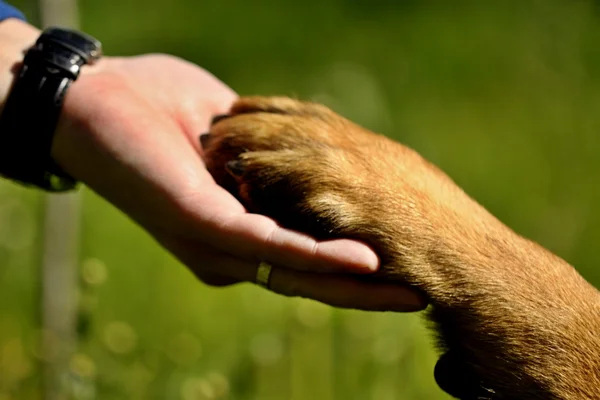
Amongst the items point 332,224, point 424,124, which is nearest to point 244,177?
point 332,224

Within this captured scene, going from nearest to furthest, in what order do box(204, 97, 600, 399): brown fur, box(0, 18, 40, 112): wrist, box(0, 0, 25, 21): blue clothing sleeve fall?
box(204, 97, 600, 399): brown fur, box(0, 18, 40, 112): wrist, box(0, 0, 25, 21): blue clothing sleeve

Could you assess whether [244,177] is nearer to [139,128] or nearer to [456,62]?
[139,128]

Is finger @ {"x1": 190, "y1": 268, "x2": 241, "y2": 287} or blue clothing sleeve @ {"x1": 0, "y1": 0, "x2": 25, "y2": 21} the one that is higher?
blue clothing sleeve @ {"x1": 0, "y1": 0, "x2": 25, "y2": 21}

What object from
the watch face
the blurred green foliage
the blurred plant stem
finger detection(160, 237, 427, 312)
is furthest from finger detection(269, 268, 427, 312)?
the blurred plant stem

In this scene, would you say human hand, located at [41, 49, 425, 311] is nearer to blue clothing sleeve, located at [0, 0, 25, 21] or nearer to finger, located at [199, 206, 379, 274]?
finger, located at [199, 206, 379, 274]

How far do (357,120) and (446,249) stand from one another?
2.82 meters

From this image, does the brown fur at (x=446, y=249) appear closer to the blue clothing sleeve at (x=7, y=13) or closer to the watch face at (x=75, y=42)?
the watch face at (x=75, y=42)

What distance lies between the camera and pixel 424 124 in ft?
15.1

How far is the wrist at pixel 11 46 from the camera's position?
1.81m

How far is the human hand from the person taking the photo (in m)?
1.44

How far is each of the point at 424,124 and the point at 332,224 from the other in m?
3.22

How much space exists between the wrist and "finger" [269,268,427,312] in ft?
2.27

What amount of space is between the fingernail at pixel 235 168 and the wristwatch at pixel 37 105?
400 millimetres

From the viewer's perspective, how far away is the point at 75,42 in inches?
74.0
